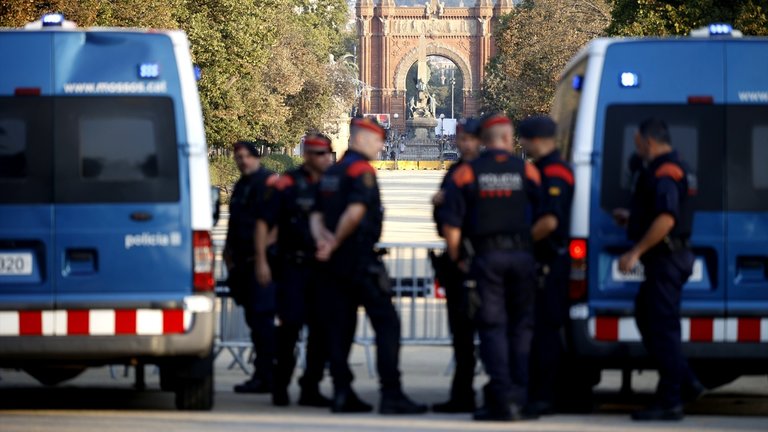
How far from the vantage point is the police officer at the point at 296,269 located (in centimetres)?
1087

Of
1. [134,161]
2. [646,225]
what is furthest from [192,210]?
[646,225]

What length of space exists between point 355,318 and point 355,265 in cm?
40

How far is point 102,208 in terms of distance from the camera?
32.9 ft

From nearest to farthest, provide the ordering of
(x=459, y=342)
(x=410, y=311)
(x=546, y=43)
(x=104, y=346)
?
(x=104, y=346) → (x=459, y=342) → (x=410, y=311) → (x=546, y=43)

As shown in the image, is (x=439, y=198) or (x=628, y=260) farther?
(x=439, y=198)

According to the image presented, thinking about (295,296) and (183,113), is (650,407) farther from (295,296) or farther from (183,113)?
(183,113)

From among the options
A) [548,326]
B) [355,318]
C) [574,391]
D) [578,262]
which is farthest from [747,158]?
[355,318]

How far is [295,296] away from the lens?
11.0 m

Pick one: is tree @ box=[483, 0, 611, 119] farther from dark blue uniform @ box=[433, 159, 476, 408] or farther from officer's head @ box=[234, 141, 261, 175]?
dark blue uniform @ box=[433, 159, 476, 408]

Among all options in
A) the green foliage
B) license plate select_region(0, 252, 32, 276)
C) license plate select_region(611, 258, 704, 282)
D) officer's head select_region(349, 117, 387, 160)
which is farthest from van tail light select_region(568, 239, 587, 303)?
the green foliage

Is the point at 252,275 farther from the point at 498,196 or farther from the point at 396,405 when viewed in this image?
the point at 498,196

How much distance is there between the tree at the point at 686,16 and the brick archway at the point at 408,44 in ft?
292

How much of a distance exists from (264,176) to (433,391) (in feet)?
6.63

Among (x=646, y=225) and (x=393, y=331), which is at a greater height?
(x=646, y=225)
